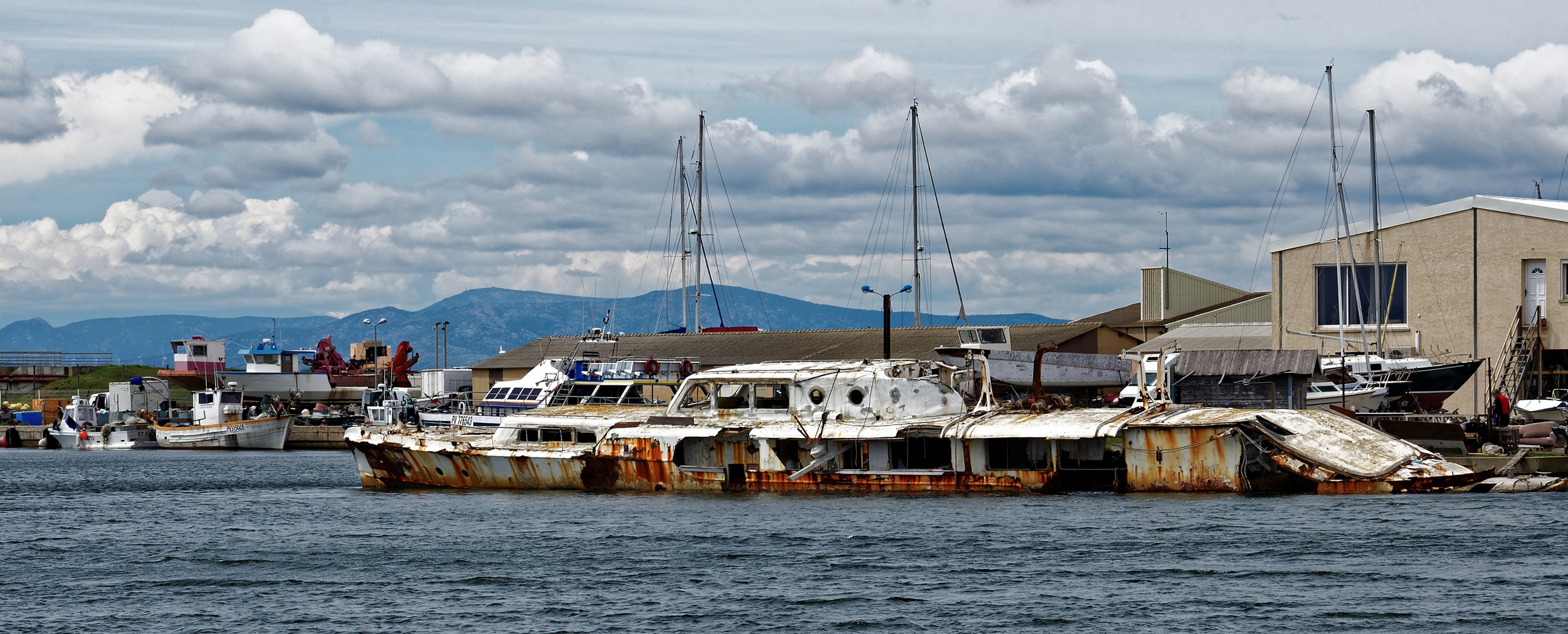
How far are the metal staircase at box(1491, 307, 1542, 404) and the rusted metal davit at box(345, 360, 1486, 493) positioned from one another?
23.4 meters

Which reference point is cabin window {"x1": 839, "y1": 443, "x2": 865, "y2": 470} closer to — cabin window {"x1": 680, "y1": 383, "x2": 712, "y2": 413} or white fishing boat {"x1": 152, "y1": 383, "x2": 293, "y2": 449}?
cabin window {"x1": 680, "y1": 383, "x2": 712, "y2": 413}

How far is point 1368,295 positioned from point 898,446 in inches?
1282

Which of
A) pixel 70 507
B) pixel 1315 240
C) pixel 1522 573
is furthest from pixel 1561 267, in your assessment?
pixel 70 507

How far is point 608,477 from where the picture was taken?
4109 centimetres

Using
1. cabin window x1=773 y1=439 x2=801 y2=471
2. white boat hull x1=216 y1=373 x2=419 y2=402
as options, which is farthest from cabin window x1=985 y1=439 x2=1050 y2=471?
white boat hull x1=216 y1=373 x2=419 y2=402

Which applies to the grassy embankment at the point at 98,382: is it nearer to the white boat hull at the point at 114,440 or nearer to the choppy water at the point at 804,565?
the white boat hull at the point at 114,440

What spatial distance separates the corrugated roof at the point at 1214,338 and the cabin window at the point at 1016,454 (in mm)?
32569

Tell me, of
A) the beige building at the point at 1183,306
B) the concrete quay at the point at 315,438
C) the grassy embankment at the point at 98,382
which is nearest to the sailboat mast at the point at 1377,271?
the beige building at the point at 1183,306

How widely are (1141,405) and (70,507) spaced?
32030 mm

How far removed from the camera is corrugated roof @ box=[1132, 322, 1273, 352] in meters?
72.1

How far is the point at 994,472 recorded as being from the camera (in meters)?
38.3

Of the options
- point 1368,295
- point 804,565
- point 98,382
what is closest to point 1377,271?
point 1368,295

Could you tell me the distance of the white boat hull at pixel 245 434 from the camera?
279 feet

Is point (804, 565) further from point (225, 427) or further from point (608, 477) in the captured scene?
point (225, 427)
